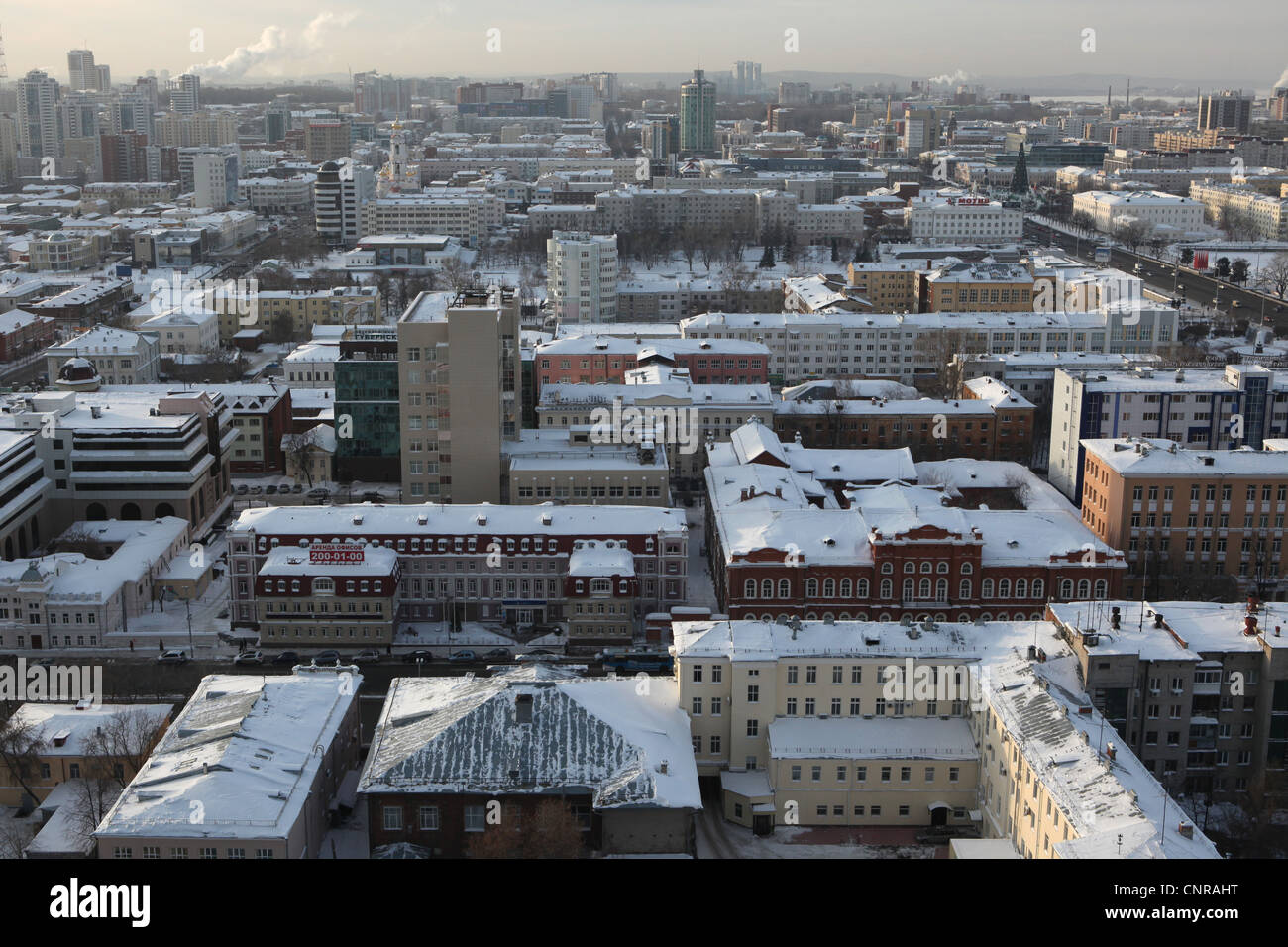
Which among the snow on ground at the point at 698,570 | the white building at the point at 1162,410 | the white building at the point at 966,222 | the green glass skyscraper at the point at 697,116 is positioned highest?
the green glass skyscraper at the point at 697,116

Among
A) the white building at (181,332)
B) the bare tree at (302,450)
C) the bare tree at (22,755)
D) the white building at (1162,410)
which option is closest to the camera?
the bare tree at (22,755)

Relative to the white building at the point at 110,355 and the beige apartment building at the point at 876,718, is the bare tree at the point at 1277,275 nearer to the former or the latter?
the beige apartment building at the point at 876,718

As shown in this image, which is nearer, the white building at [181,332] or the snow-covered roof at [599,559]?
the snow-covered roof at [599,559]

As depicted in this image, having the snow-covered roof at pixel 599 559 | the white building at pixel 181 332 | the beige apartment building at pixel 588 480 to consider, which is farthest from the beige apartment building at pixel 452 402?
the white building at pixel 181 332

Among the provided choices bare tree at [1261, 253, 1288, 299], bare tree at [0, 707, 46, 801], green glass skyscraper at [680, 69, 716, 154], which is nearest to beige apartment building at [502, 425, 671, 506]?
bare tree at [0, 707, 46, 801]

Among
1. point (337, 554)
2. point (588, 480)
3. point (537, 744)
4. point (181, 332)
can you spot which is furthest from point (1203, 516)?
point (181, 332)
